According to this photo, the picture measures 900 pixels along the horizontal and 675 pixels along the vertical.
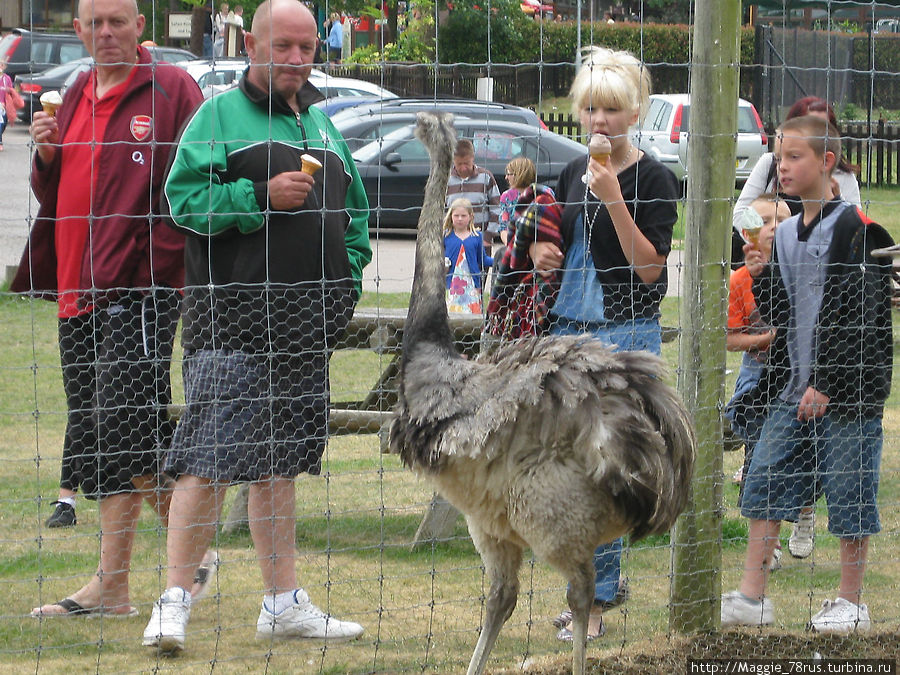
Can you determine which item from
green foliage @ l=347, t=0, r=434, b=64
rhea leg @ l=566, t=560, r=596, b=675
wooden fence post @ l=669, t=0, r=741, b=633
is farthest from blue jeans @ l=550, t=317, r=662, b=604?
green foliage @ l=347, t=0, r=434, b=64

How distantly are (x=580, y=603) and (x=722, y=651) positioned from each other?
33.1 inches

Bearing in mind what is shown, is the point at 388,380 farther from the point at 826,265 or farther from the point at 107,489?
the point at 826,265

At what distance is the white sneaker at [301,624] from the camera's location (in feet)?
15.1

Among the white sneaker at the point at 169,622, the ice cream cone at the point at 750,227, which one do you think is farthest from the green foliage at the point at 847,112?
the white sneaker at the point at 169,622

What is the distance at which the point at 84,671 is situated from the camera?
4.38 meters

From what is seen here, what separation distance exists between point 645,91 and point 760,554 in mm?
1868

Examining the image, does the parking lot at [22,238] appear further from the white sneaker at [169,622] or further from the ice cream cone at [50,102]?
the white sneaker at [169,622]

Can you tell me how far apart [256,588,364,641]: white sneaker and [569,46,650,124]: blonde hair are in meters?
2.14

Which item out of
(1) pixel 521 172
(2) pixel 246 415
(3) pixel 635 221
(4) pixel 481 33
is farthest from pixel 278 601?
(4) pixel 481 33

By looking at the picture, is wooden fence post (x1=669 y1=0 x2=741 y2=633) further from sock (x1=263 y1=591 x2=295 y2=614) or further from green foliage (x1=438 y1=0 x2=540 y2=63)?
green foliage (x1=438 y1=0 x2=540 y2=63)

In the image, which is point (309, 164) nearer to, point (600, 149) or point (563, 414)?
point (600, 149)

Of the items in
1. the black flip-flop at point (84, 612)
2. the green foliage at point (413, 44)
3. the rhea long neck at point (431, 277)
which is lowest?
the black flip-flop at point (84, 612)

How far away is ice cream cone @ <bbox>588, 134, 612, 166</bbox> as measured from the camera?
4.37 metres

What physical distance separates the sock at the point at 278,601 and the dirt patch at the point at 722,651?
2.67ft
